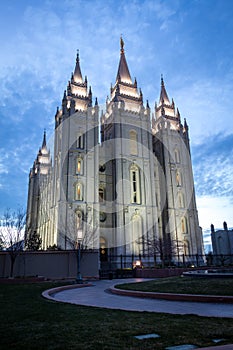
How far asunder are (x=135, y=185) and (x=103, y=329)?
38774 mm

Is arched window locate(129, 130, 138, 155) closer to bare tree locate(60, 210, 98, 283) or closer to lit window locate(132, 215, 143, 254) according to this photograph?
lit window locate(132, 215, 143, 254)

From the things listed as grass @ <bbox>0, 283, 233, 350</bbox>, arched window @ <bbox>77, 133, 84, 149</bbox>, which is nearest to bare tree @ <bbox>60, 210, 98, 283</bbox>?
arched window @ <bbox>77, 133, 84, 149</bbox>

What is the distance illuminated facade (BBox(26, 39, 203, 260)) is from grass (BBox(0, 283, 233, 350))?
27.8 m

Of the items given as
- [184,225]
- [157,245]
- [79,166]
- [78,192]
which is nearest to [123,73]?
[79,166]

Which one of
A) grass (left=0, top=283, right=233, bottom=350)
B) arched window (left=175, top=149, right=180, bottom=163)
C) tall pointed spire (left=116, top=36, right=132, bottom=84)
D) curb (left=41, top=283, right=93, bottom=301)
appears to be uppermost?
tall pointed spire (left=116, top=36, right=132, bottom=84)

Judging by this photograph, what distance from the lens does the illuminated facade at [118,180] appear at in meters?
38.3

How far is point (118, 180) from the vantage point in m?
41.9

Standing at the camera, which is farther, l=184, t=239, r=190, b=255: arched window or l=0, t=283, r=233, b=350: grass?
l=184, t=239, r=190, b=255: arched window

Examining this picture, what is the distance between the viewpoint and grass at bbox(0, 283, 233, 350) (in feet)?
13.8

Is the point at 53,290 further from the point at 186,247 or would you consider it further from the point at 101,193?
the point at 186,247

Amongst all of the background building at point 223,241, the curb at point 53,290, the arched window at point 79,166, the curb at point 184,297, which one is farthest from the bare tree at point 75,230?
the background building at point 223,241

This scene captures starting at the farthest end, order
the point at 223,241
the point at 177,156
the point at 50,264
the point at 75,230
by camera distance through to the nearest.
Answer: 1. the point at 177,156
2. the point at 223,241
3. the point at 75,230
4. the point at 50,264

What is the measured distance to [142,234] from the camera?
41031mm

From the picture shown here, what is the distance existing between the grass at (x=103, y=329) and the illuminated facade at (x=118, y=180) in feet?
91.1
